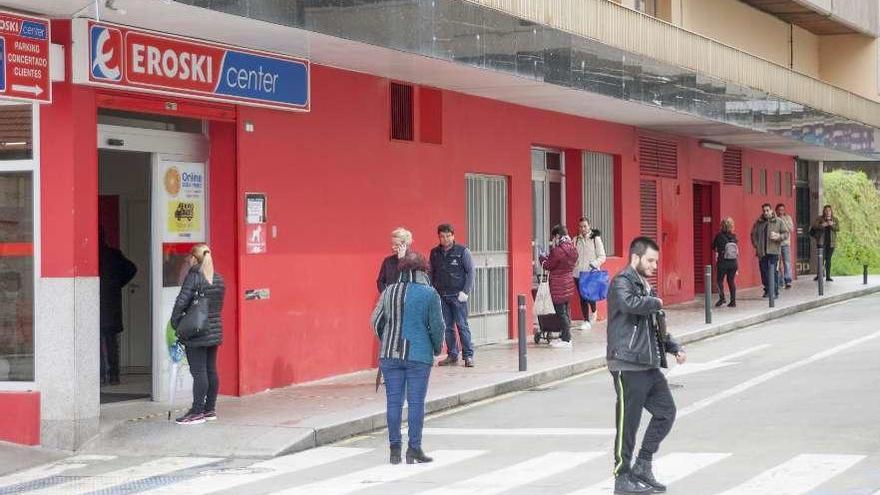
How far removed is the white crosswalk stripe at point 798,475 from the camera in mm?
10094

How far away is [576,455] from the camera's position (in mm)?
12102

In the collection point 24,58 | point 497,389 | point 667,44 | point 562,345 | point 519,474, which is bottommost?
point 519,474

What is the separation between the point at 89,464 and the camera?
12750 mm

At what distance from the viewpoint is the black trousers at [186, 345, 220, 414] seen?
46.2 feet

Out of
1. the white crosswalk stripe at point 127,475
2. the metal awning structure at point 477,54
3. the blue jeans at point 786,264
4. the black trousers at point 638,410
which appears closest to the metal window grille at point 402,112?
the metal awning structure at point 477,54

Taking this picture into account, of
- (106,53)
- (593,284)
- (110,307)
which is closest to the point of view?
(106,53)

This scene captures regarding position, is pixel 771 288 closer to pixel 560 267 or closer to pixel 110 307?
pixel 560 267

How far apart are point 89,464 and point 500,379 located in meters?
5.86

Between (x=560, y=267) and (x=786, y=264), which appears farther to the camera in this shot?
(x=786, y=264)

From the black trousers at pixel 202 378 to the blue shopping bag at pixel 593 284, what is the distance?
980cm

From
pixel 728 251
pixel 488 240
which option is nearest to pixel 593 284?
pixel 488 240

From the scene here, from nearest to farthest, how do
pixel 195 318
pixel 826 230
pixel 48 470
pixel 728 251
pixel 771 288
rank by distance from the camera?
pixel 48 470 < pixel 195 318 < pixel 728 251 < pixel 771 288 < pixel 826 230

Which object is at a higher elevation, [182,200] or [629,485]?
[182,200]

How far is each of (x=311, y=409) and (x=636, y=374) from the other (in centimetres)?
561
